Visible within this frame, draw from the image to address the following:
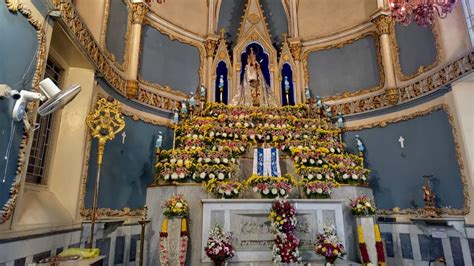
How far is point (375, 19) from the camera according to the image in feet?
36.6

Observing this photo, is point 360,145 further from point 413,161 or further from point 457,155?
point 457,155

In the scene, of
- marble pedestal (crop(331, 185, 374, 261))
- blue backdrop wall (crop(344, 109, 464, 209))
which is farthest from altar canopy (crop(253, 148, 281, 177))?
blue backdrop wall (crop(344, 109, 464, 209))

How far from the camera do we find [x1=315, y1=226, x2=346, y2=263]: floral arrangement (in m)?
6.68

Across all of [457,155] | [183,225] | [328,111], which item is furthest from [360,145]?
[183,225]

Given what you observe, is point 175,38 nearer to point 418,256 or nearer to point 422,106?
point 422,106

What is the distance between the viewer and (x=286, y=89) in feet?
41.8

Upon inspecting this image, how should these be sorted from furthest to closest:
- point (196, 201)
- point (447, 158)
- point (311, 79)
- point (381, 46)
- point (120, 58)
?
point (311, 79) → point (381, 46) → point (120, 58) → point (447, 158) → point (196, 201)

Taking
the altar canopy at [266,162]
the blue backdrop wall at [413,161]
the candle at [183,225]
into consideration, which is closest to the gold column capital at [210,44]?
the altar canopy at [266,162]

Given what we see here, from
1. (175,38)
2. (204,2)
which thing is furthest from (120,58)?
(204,2)

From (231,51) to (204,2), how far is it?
2.62m

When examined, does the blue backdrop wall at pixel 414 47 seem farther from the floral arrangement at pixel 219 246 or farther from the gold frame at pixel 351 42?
the floral arrangement at pixel 219 246

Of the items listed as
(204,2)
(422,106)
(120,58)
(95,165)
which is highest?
(204,2)

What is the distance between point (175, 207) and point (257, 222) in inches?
87.4

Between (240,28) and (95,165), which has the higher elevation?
(240,28)
